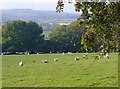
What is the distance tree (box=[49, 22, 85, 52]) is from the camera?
58638 mm

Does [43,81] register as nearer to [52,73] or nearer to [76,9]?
[52,73]

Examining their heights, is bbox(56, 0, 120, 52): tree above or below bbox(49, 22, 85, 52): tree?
above

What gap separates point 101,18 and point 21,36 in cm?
5907

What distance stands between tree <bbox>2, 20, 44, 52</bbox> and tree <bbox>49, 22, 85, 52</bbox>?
10.8ft

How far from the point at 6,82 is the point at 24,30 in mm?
50520

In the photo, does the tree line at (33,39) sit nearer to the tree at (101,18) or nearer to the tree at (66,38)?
the tree at (66,38)

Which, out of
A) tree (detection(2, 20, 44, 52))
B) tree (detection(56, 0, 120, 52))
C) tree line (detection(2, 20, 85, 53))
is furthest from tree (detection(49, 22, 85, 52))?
tree (detection(56, 0, 120, 52))

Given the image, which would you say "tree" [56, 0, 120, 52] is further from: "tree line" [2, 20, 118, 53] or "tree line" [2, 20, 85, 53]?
"tree line" [2, 20, 85, 53]

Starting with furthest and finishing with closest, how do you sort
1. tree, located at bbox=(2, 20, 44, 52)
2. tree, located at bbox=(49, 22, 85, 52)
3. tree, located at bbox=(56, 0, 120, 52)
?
1. tree, located at bbox=(2, 20, 44, 52)
2. tree, located at bbox=(49, 22, 85, 52)
3. tree, located at bbox=(56, 0, 120, 52)

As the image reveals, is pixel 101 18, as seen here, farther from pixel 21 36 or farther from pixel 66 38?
pixel 66 38

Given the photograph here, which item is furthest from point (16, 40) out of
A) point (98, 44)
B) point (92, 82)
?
point (98, 44)

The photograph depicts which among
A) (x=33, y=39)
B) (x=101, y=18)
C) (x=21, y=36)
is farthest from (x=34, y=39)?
(x=101, y=18)

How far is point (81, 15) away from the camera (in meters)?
4.61

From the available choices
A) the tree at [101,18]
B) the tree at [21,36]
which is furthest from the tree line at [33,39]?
the tree at [101,18]
